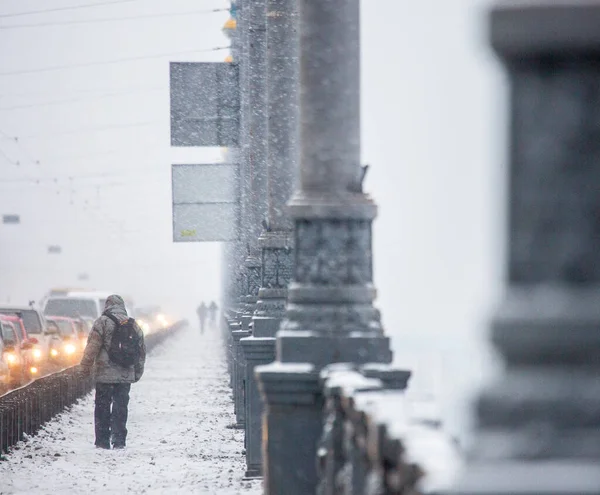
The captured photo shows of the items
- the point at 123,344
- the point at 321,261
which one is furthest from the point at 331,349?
the point at 123,344

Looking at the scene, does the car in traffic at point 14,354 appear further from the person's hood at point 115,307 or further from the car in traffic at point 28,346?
the person's hood at point 115,307

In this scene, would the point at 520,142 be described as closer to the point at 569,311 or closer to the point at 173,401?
the point at 569,311

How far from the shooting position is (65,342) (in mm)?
35344

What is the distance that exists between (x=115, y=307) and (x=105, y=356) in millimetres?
516

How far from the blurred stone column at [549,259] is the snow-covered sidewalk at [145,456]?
877 centimetres

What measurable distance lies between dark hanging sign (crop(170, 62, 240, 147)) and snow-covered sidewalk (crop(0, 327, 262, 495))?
162 inches

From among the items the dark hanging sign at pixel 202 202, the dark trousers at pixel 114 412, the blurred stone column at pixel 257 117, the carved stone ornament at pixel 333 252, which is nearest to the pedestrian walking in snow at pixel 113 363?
the dark trousers at pixel 114 412

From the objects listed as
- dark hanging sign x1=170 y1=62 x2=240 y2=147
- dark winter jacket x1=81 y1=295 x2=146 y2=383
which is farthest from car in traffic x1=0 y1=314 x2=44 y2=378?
dark winter jacket x1=81 y1=295 x2=146 y2=383

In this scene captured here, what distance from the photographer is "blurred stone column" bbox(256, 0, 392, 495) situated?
764cm

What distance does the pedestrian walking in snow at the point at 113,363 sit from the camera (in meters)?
15.8

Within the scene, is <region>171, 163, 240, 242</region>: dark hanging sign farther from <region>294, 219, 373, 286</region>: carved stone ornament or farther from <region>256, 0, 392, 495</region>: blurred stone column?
<region>294, 219, 373, 286</region>: carved stone ornament

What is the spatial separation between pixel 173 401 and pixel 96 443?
318 inches

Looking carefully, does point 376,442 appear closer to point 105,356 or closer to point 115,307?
point 105,356

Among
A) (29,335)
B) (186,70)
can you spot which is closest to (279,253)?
(186,70)
